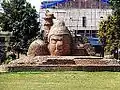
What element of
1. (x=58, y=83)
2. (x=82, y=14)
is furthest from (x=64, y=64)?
(x=82, y=14)

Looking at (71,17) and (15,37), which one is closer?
(15,37)

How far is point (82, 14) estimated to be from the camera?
278 ft

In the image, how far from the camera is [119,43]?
5059 cm

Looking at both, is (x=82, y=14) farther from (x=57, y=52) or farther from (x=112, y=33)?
(x=57, y=52)

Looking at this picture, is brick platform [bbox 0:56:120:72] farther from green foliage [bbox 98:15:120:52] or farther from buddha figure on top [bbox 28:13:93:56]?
green foliage [bbox 98:15:120:52]

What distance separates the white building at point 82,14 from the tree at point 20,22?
19993 millimetres

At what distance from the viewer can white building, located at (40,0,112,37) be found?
83812 mm

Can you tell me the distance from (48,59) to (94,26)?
165ft

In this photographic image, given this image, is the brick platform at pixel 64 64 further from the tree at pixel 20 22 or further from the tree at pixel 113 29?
the tree at pixel 20 22

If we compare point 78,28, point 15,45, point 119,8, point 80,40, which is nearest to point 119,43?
point 119,8

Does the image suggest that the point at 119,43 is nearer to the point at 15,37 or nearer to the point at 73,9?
the point at 15,37

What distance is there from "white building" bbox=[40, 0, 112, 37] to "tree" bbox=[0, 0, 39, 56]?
20.0 meters

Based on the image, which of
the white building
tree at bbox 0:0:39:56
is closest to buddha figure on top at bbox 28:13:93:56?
tree at bbox 0:0:39:56

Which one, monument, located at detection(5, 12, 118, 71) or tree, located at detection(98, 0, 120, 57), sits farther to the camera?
tree, located at detection(98, 0, 120, 57)
